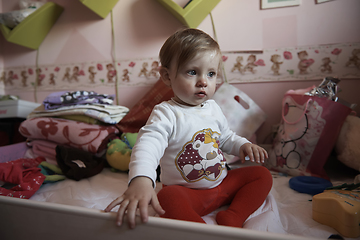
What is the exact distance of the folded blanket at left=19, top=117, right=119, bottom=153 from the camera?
1.14 metres

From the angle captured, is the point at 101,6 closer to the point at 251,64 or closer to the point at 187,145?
the point at 251,64

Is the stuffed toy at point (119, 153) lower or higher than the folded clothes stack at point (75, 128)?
lower

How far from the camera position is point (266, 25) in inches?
52.9

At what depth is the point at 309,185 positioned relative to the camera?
81 cm

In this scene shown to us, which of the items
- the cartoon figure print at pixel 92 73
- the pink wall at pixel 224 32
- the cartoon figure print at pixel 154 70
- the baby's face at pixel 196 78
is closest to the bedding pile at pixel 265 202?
the baby's face at pixel 196 78

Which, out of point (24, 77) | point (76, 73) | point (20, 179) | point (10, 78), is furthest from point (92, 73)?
point (20, 179)

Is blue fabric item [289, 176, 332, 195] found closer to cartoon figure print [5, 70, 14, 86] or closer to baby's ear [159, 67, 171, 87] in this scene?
baby's ear [159, 67, 171, 87]

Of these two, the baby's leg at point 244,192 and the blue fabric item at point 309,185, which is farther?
the blue fabric item at point 309,185

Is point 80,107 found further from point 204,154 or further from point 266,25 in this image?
point 266,25

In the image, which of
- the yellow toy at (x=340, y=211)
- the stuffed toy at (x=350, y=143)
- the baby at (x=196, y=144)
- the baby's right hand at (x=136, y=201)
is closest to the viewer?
the baby's right hand at (x=136, y=201)

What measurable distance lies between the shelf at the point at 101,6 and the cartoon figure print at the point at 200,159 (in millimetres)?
1265

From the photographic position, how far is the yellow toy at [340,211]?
1.73 feet

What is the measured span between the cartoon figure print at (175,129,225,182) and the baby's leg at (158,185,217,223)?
Result: 0.15 ft

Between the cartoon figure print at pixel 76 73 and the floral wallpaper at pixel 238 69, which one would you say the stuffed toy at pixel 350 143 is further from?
the cartoon figure print at pixel 76 73
